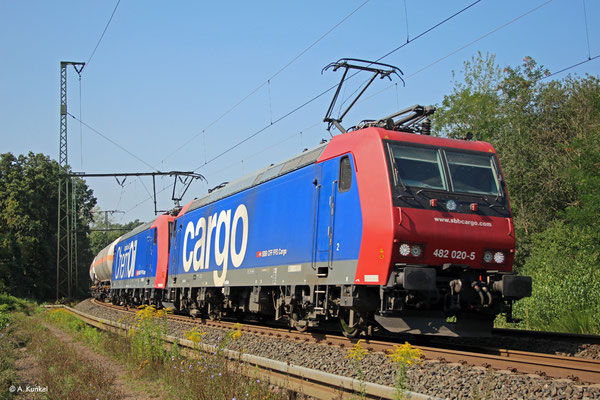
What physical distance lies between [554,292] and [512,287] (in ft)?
28.2

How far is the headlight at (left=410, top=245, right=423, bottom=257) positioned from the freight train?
0.02 meters

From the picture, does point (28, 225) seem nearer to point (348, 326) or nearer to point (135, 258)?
point (135, 258)

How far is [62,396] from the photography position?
741 cm

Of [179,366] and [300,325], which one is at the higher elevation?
[300,325]

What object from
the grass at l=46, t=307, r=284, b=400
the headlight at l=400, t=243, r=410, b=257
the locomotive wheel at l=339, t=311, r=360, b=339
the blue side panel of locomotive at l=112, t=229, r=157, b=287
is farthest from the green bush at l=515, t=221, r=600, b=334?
the blue side panel of locomotive at l=112, t=229, r=157, b=287

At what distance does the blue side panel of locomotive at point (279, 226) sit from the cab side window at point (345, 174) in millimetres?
97

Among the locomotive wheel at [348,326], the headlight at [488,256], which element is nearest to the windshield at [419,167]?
the headlight at [488,256]

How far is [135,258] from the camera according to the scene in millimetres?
28484

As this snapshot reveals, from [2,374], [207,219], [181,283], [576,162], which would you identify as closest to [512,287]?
[2,374]

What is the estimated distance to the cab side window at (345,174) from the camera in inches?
408

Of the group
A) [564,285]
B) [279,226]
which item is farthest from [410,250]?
[564,285]

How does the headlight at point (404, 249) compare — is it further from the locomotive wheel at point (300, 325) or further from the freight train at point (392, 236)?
the locomotive wheel at point (300, 325)

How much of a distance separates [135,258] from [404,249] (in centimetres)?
2160

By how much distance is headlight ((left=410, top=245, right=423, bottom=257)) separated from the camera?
9.25m
